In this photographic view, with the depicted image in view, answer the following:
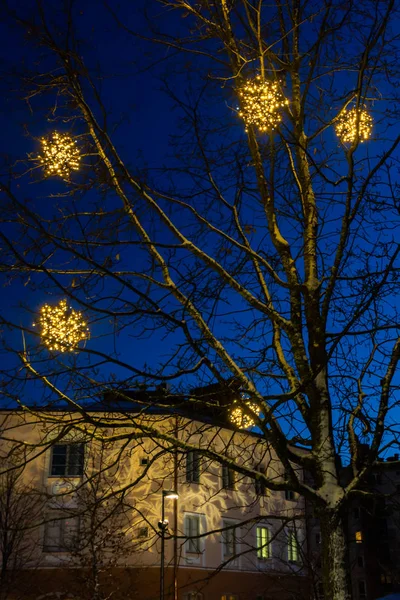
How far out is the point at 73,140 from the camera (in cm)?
679

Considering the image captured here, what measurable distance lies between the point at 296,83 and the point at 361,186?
193cm

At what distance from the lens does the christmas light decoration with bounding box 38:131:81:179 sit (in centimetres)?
652

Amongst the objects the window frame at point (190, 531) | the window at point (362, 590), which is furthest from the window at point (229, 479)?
the window at point (362, 590)

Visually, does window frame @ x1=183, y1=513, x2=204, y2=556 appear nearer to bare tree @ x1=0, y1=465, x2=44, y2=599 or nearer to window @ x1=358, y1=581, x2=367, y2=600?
bare tree @ x1=0, y1=465, x2=44, y2=599

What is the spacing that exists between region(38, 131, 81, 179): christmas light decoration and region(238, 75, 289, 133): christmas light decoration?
6.01ft

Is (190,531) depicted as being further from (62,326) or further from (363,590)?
(62,326)

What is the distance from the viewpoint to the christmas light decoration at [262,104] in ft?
19.8

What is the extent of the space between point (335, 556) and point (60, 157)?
15.3 ft

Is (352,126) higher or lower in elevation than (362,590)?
higher

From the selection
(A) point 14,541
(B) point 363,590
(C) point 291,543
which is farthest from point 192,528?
(B) point 363,590

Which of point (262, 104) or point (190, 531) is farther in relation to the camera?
point (190, 531)

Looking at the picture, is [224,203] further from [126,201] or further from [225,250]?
[126,201]

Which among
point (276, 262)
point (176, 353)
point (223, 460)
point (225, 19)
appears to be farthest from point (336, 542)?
point (225, 19)

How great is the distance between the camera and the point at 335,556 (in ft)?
16.9
